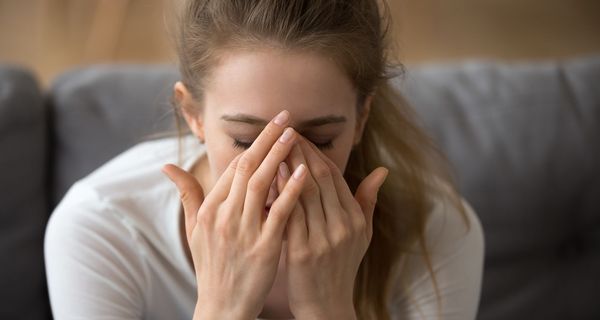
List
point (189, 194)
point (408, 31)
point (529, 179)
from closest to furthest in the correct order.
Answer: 1. point (189, 194)
2. point (529, 179)
3. point (408, 31)

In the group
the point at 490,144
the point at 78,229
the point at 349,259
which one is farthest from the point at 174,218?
the point at 490,144

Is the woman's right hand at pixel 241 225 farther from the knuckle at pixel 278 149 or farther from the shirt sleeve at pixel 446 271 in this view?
the shirt sleeve at pixel 446 271

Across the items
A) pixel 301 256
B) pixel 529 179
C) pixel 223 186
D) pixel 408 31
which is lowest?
pixel 408 31

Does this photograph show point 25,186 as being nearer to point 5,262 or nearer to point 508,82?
point 5,262

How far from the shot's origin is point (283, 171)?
3.53ft

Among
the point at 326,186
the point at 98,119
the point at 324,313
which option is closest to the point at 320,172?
the point at 326,186

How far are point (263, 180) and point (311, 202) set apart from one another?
0.09 metres

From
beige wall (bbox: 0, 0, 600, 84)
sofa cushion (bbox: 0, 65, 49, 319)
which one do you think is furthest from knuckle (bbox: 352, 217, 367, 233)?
beige wall (bbox: 0, 0, 600, 84)

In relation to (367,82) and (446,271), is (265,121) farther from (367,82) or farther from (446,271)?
(446,271)

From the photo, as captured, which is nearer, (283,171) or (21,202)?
(283,171)

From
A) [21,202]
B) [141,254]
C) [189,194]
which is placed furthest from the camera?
[21,202]

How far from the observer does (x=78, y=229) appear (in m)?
1.22

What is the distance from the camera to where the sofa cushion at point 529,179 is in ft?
5.39

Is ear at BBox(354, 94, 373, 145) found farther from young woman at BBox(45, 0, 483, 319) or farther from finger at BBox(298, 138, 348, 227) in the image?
finger at BBox(298, 138, 348, 227)
